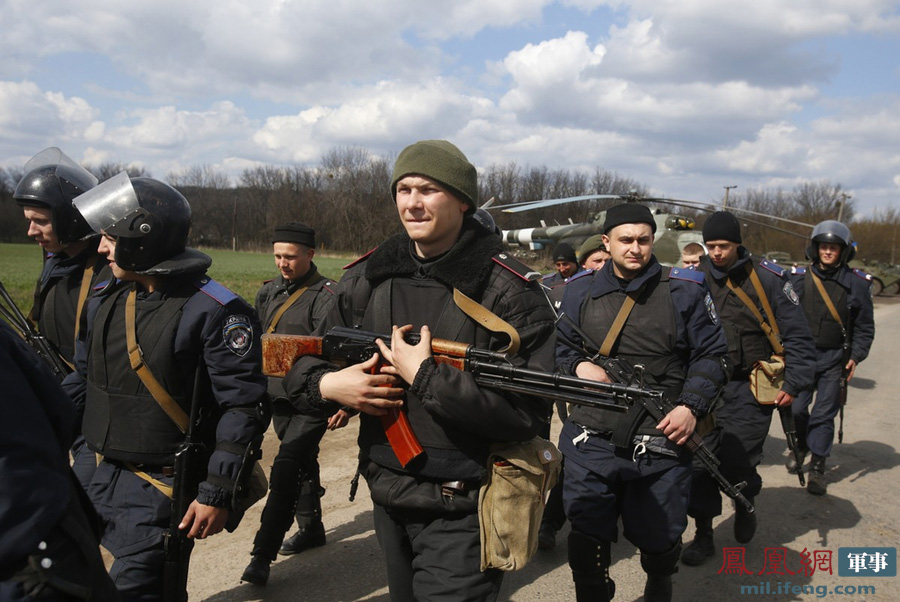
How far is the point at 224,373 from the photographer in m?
2.79

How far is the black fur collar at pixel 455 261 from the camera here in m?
2.36

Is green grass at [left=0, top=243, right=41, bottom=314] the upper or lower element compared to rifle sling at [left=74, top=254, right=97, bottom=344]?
lower

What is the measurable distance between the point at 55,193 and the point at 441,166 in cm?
294

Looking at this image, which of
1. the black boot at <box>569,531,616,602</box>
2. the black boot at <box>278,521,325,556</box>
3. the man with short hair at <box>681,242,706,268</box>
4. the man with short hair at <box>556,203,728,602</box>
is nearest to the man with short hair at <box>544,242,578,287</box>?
the man with short hair at <box>681,242,706,268</box>

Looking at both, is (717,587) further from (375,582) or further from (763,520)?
(375,582)

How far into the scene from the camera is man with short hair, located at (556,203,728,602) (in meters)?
3.38

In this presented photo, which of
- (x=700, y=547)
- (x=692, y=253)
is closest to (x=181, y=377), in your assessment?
(x=700, y=547)

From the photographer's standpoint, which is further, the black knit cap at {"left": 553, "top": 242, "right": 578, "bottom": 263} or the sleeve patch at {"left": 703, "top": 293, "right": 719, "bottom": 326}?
the black knit cap at {"left": 553, "top": 242, "right": 578, "bottom": 263}

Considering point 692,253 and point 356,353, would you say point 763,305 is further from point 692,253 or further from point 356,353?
point 692,253

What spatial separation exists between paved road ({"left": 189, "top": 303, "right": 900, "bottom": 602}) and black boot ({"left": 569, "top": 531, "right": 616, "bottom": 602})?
22.1 inches

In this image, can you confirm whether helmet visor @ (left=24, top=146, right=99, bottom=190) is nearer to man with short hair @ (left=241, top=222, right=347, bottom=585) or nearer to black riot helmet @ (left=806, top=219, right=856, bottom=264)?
man with short hair @ (left=241, top=222, right=347, bottom=585)

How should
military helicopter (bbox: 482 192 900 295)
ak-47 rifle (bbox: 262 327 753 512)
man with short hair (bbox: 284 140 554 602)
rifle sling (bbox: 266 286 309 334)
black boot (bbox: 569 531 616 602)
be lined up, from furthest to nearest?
military helicopter (bbox: 482 192 900 295) → rifle sling (bbox: 266 286 309 334) → black boot (bbox: 569 531 616 602) → man with short hair (bbox: 284 140 554 602) → ak-47 rifle (bbox: 262 327 753 512)

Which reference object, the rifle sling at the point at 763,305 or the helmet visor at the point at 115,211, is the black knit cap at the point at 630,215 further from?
the helmet visor at the point at 115,211

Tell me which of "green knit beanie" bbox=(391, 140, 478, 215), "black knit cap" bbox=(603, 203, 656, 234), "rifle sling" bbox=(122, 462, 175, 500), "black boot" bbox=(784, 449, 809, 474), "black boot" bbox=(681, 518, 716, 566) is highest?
"green knit beanie" bbox=(391, 140, 478, 215)
